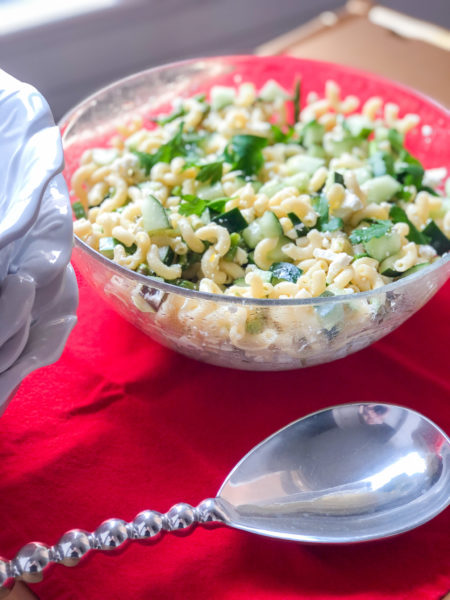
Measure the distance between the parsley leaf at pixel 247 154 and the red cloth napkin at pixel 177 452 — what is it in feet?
0.84

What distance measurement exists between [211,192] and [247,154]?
8 cm

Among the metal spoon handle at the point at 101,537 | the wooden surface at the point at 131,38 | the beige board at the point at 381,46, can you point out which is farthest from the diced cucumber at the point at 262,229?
the wooden surface at the point at 131,38

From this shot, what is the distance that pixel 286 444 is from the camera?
0.70 metres

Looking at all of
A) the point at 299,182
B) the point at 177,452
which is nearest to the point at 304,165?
the point at 299,182

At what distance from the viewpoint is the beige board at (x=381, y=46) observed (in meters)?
1.29

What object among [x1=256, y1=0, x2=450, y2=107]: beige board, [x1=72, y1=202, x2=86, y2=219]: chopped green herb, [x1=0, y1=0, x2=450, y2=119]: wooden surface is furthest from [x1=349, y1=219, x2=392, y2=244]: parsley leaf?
[x1=0, y1=0, x2=450, y2=119]: wooden surface

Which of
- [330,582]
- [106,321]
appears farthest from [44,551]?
[106,321]

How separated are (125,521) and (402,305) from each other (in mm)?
350

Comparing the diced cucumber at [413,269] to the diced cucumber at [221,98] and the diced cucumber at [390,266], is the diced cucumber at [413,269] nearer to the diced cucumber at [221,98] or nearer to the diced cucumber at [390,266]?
the diced cucumber at [390,266]

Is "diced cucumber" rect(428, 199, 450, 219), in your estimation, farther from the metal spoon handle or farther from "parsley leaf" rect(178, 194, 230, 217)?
the metal spoon handle

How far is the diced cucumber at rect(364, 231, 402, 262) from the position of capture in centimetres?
79

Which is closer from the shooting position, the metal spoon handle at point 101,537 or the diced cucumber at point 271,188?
the metal spoon handle at point 101,537

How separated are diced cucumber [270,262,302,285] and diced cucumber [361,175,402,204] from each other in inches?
7.0

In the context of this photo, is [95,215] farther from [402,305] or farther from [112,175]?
[402,305]
